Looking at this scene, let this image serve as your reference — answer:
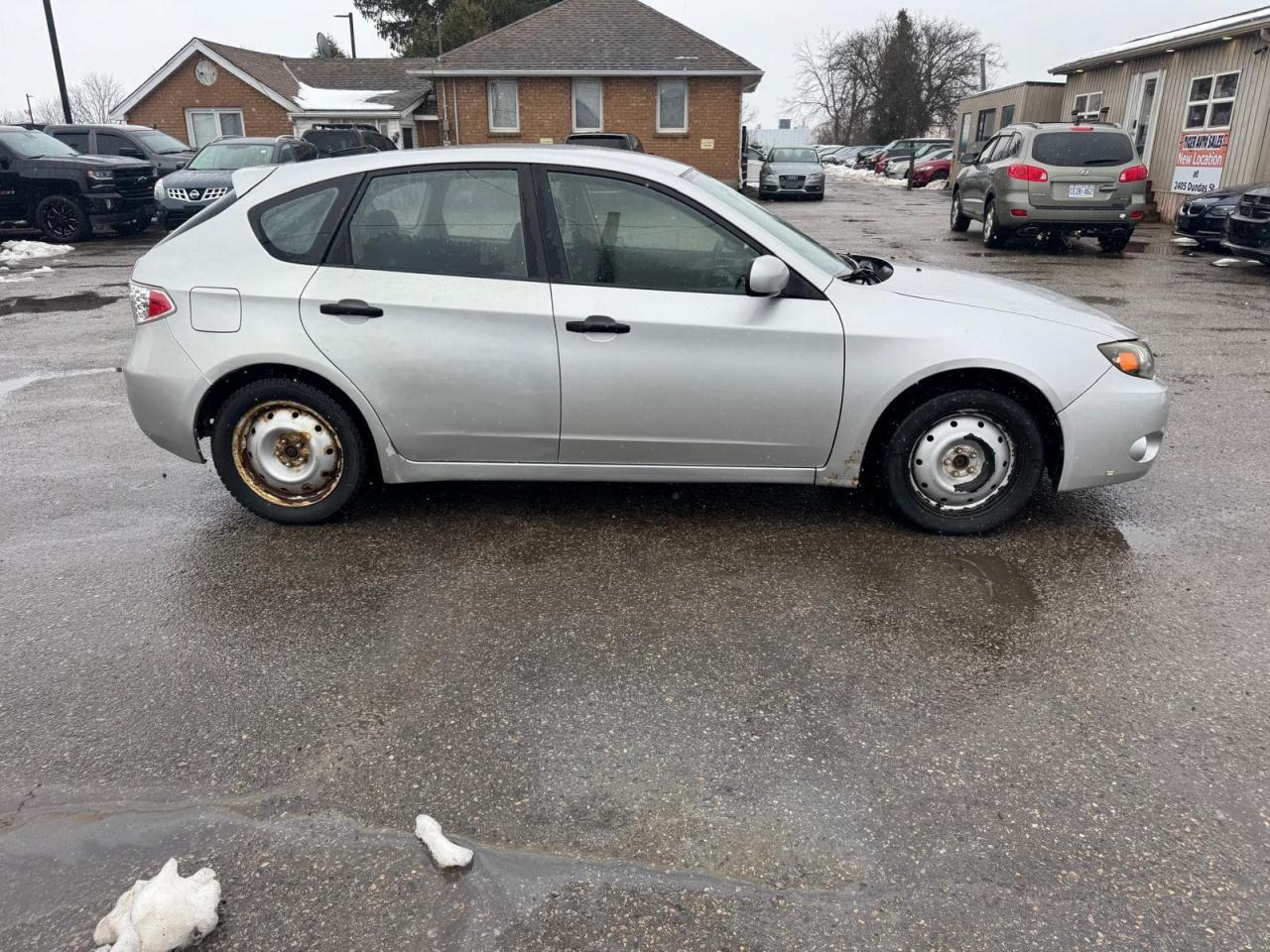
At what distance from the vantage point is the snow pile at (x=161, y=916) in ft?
6.81

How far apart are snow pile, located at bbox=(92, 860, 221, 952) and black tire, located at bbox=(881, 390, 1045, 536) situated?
3.05 m

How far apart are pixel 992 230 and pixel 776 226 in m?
11.6

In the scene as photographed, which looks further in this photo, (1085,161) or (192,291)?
(1085,161)

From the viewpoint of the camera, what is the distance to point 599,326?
3887 millimetres

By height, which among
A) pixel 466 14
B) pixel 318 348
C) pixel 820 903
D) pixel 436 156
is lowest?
pixel 820 903

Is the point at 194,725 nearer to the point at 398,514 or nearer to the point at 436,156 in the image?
the point at 398,514

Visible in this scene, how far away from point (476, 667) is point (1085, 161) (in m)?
13.2

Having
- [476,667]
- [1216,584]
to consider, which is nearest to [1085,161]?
[1216,584]

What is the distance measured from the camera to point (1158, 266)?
1305 cm

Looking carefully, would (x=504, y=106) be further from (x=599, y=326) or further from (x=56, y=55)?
(x=599, y=326)

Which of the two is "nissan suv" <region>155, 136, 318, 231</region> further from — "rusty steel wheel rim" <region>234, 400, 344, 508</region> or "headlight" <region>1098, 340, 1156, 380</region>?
"headlight" <region>1098, 340, 1156, 380</region>

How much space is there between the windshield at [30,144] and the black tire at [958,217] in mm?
16615

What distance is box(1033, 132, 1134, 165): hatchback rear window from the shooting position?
13.2 meters

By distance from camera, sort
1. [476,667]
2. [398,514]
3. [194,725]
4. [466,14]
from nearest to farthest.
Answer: [194,725] < [476,667] < [398,514] < [466,14]
